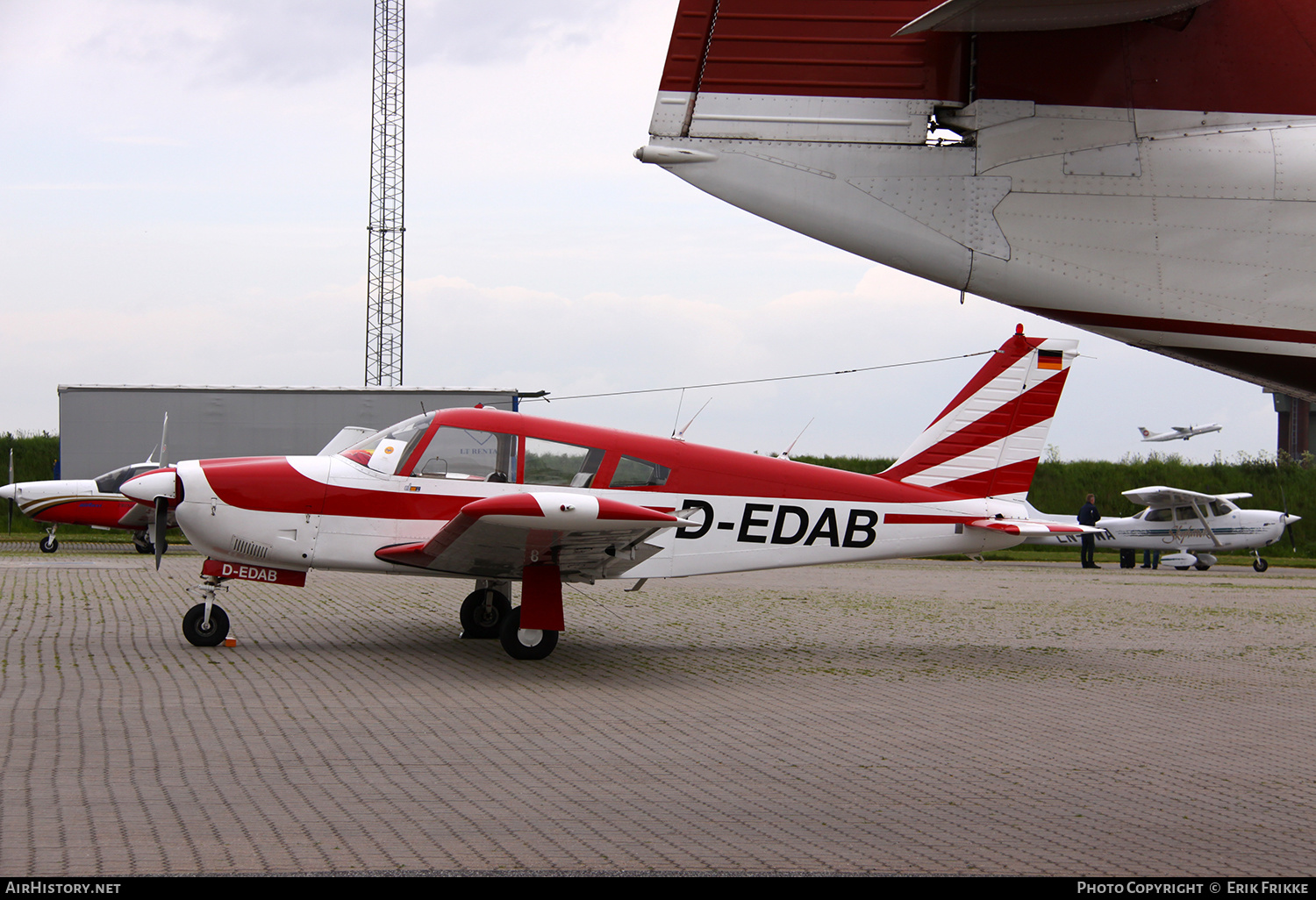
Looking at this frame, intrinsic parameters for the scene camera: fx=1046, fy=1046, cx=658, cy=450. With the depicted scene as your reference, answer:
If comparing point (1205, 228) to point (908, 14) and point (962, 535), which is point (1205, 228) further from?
point (962, 535)

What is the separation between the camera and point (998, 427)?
10172mm

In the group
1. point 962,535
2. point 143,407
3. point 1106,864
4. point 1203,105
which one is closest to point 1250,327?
point 1203,105

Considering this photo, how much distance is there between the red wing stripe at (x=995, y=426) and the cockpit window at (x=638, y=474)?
2.34 meters

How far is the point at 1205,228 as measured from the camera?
9.20 feet

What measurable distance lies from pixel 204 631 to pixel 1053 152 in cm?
810

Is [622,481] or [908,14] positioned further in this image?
[622,481]

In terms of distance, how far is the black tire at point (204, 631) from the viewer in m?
8.80

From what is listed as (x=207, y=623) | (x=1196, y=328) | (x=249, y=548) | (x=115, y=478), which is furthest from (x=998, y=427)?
(x=115, y=478)

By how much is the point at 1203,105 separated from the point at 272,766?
4.79 m

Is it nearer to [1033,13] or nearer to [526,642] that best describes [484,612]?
[526,642]

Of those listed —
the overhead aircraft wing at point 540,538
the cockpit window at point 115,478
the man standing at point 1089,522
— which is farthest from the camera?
the man standing at point 1089,522

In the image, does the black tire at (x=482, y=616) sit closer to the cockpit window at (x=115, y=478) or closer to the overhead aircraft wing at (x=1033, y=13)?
the overhead aircraft wing at (x=1033, y=13)

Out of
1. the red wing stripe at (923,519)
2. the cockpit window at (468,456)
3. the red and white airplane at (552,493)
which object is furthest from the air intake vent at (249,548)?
the red wing stripe at (923,519)
